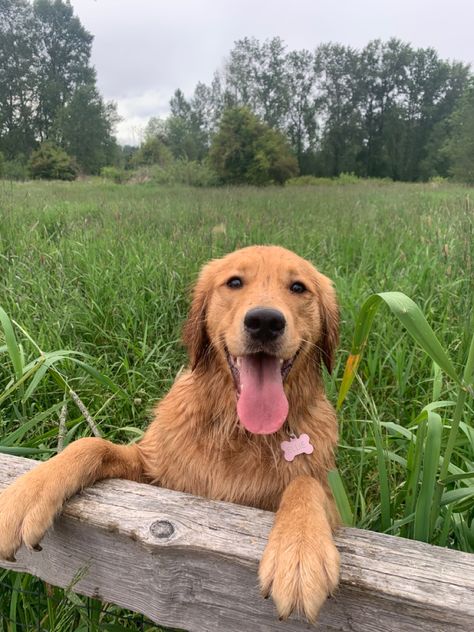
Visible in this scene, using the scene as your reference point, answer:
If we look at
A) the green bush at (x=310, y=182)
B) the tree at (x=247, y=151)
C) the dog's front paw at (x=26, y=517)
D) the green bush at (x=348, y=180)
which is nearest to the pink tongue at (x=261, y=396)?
the dog's front paw at (x=26, y=517)

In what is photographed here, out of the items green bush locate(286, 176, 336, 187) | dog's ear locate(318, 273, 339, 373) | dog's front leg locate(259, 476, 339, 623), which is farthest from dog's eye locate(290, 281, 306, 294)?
green bush locate(286, 176, 336, 187)

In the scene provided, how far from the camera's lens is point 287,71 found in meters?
35.4

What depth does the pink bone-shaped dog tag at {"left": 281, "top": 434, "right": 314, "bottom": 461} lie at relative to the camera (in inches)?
64.7

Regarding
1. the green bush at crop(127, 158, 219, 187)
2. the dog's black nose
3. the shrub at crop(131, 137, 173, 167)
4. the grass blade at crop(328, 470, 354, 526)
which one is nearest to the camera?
the grass blade at crop(328, 470, 354, 526)

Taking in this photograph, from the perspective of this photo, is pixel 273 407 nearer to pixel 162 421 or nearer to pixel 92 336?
pixel 162 421

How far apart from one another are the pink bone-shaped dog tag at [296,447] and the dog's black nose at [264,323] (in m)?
0.39

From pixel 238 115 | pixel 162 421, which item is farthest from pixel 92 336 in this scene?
pixel 238 115

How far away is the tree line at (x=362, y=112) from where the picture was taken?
3756cm

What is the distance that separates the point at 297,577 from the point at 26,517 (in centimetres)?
74

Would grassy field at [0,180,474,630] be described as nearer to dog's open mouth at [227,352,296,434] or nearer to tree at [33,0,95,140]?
dog's open mouth at [227,352,296,434]

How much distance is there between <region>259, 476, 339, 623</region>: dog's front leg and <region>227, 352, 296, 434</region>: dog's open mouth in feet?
1.32

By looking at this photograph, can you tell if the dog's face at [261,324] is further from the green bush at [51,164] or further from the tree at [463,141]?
the green bush at [51,164]

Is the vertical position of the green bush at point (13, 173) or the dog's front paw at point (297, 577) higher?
the green bush at point (13, 173)

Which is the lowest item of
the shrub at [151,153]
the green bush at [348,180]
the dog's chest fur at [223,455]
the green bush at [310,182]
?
the dog's chest fur at [223,455]
